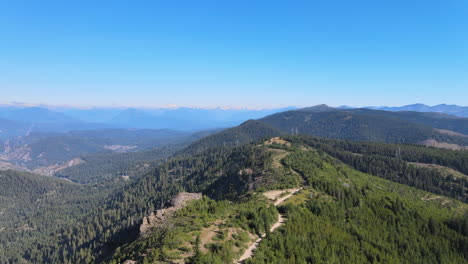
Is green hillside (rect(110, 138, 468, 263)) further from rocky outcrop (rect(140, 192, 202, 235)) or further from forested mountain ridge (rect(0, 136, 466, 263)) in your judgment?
rocky outcrop (rect(140, 192, 202, 235))

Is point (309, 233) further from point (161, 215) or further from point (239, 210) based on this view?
point (161, 215)

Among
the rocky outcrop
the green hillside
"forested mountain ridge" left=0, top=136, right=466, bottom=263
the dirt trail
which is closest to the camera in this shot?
the dirt trail

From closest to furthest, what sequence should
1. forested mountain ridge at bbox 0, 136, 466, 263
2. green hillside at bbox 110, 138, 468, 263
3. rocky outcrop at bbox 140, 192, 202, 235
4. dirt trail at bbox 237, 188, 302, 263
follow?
dirt trail at bbox 237, 188, 302, 263 → green hillside at bbox 110, 138, 468, 263 → forested mountain ridge at bbox 0, 136, 466, 263 → rocky outcrop at bbox 140, 192, 202, 235

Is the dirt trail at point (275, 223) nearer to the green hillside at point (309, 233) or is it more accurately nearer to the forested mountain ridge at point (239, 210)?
the green hillside at point (309, 233)

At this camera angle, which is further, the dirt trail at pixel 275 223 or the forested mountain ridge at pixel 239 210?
the forested mountain ridge at pixel 239 210

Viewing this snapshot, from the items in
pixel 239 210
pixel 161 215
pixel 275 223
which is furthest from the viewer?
pixel 161 215

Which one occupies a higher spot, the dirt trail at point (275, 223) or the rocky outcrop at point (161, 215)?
the dirt trail at point (275, 223)

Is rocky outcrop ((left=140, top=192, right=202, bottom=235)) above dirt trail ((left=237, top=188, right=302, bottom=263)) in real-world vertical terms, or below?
below

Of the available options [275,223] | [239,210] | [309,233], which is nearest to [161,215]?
[239,210]

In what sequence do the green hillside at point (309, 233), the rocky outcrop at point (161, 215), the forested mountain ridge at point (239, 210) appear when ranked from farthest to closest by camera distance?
the rocky outcrop at point (161, 215)
the forested mountain ridge at point (239, 210)
the green hillside at point (309, 233)

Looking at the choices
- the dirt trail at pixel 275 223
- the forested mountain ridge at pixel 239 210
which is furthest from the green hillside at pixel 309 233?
the dirt trail at pixel 275 223

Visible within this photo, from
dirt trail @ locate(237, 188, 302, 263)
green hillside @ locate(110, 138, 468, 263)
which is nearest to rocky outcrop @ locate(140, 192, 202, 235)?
green hillside @ locate(110, 138, 468, 263)

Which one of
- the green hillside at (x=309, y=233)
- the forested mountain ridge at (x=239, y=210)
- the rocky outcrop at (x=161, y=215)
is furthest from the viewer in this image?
the rocky outcrop at (x=161, y=215)
